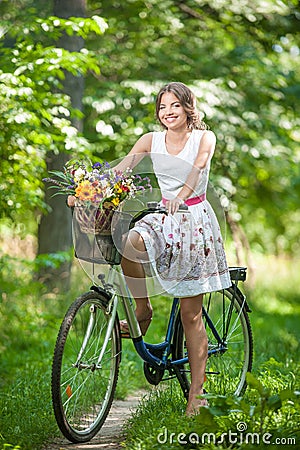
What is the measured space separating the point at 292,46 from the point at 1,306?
5.39m

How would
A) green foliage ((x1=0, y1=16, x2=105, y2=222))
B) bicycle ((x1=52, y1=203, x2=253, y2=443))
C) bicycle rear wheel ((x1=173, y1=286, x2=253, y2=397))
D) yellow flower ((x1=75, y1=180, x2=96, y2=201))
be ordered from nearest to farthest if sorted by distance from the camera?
1. yellow flower ((x1=75, y1=180, x2=96, y2=201))
2. bicycle ((x1=52, y1=203, x2=253, y2=443))
3. bicycle rear wheel ((x1=173, y1=286, x2=253, y2=397))
4. green foliage ((x1=0, y1=16, x2=105, y2=222))

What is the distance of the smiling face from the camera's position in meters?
3.92

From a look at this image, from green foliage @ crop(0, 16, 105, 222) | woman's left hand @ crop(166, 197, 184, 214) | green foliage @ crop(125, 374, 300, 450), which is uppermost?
green foliage @ crop(0, 16, 105, 222)

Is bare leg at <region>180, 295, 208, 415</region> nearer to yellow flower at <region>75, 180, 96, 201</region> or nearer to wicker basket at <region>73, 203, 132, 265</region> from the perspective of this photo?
wicker basket at <region>73, 203, 132, 265</region>

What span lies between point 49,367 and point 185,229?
90.8 inches

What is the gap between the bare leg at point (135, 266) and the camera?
Result: 371cm

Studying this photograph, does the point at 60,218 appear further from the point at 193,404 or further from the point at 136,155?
the point at 193,404

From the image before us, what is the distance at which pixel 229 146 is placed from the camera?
855 centimetres

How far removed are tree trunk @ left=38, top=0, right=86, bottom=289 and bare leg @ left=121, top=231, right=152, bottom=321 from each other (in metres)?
3.85

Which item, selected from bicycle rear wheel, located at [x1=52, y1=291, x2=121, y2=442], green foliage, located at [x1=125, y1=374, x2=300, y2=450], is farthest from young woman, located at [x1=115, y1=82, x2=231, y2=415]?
green foliage, located at [x1=125, y1=374, x2=300, y2=450]

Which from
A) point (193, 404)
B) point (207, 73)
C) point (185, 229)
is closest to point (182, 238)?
point (185, 229)

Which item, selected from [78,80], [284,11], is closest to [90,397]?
[78,80]

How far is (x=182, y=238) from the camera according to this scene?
389 cm

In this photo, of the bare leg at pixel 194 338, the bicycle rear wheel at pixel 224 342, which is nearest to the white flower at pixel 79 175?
the bare leg at pixel 194 338
